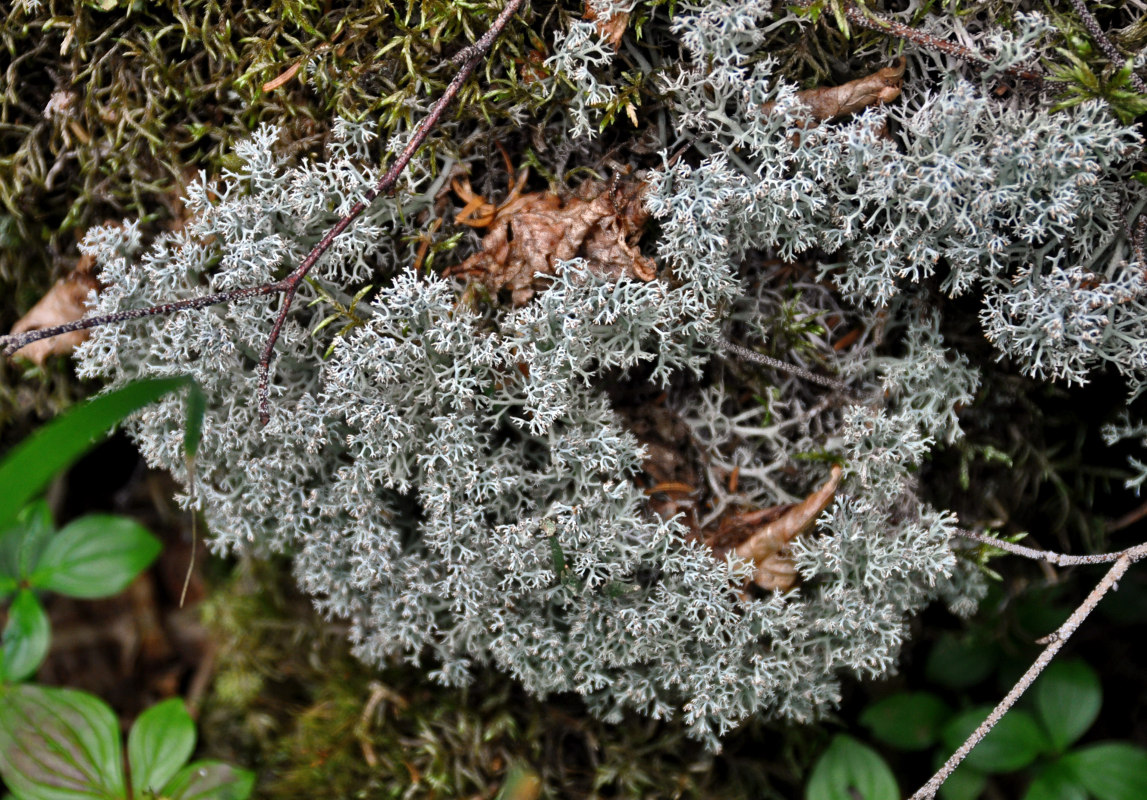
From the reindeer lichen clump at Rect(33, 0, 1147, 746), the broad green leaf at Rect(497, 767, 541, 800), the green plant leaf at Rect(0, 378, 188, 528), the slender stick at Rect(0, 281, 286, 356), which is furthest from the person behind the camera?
the broad green leaf at Rect(497, 767, 541, 800)

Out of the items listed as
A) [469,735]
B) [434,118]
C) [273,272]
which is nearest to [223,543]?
[273,272]

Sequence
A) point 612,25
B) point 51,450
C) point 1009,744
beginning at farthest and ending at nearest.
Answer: point 1009,744, point 612,25, point 51,450

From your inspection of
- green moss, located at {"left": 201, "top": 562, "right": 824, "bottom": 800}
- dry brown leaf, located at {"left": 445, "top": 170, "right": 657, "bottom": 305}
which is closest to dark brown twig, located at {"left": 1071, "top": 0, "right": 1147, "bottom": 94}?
dry brown leaf, located at {"left": 445, "top": 170, "right": 657, "bottom": 305}

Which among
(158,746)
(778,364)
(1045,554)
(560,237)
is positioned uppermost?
(560,237)

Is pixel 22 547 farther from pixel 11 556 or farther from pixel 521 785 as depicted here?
pixel 521 785

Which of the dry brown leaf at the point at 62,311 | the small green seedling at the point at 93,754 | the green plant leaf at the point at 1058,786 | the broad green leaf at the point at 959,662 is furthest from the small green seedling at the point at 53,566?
the green plant leaf at the point at 1058,786

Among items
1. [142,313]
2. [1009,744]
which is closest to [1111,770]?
[1009,744]

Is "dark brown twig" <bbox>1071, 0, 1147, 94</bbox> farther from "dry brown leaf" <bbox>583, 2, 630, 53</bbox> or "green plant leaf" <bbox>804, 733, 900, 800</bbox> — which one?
"green plant leaf" <bbox>804, 733, 900, 800</bbox>
